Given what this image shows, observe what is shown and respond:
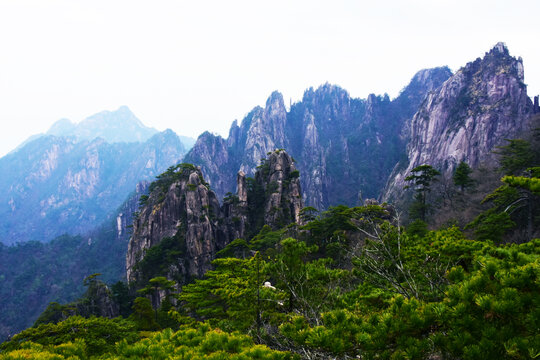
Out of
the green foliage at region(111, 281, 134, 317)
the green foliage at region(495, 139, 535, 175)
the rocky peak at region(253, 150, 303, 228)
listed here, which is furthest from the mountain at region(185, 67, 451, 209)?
the green foliage at region(495, 139, 535, 175)

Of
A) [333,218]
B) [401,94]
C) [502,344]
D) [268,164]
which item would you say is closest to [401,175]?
[268,164]

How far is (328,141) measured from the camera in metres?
150

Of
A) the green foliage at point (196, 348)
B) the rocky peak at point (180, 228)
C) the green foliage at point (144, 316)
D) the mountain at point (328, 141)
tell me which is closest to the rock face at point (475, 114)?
the mountain at point (328, 141)

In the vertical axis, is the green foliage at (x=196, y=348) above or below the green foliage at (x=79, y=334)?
above

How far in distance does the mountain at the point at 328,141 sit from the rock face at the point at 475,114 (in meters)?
40.0

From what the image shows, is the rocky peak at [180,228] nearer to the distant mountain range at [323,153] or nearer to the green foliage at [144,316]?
the distant mountain range at [323,153]

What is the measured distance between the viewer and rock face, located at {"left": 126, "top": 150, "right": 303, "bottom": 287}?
42281mm

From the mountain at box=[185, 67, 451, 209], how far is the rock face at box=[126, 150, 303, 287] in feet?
243

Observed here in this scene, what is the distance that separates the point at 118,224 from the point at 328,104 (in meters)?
125

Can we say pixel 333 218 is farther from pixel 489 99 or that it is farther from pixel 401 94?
pixel 401 94

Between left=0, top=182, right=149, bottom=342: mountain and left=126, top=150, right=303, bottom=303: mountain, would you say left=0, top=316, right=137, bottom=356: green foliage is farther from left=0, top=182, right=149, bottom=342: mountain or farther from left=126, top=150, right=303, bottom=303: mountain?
left=0, top=182, right=149, bottom=342: mountain

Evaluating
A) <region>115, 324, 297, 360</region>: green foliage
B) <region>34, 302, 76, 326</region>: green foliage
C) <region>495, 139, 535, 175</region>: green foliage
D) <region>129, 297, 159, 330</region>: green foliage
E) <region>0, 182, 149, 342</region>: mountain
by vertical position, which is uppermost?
<region>495, 139, 535, 175</region>: green foliage

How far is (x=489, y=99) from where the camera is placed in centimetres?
7156

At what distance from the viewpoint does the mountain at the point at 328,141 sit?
5148 inches
